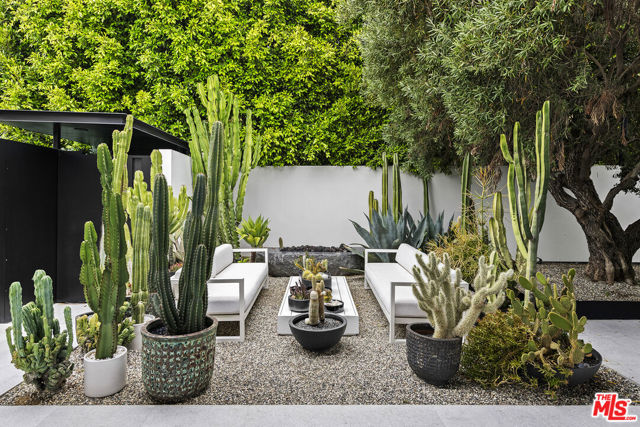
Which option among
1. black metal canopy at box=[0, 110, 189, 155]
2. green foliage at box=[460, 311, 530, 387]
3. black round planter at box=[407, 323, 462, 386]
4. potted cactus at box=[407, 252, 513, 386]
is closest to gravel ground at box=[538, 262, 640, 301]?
green foliage at box=[460, 311, 530, 387]

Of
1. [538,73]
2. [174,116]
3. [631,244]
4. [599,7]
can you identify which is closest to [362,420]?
[538,73]

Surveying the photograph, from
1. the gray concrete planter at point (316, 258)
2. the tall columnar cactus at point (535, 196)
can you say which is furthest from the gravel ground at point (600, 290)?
the gray concrete planter at point (316, 258)

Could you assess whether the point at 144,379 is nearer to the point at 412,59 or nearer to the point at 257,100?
the point at 412,59

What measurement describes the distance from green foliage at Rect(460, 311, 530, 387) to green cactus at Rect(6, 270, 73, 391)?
2486mm

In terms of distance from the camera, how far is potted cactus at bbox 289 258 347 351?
106 inches

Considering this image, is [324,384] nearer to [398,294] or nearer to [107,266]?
[398,294]

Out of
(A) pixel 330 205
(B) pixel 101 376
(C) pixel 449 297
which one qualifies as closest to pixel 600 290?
(C) pixel 449 297

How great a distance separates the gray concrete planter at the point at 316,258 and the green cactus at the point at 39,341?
343 cm

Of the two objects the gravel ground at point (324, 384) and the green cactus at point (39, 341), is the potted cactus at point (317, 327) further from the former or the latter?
the green cactus at point (39, 341)

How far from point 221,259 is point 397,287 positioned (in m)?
1.86

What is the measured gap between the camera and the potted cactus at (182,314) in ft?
6.83

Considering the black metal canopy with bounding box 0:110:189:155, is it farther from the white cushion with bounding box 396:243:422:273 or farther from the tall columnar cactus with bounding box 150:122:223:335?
the white cushion with bounding box 396:243:422:273

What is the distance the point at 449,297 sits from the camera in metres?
2.26

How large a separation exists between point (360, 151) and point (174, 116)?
339cm
